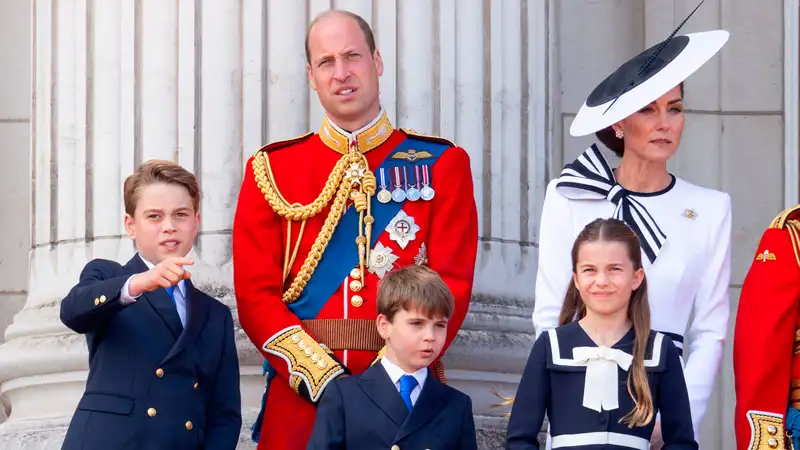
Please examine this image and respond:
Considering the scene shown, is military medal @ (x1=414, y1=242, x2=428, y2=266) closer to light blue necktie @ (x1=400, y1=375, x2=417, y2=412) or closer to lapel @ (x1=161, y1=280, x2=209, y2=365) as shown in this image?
light blue necktie @ (x1=400, y1=375, x2=417, y2=412)

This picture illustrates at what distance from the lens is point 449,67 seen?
703cm

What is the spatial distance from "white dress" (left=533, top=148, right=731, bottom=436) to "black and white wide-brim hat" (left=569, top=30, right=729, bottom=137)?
266mm

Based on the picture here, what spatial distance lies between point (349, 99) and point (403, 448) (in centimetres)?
124

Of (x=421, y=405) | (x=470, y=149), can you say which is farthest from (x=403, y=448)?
(x=470, y=149)

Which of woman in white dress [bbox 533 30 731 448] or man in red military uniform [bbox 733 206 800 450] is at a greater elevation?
woman in white dress [bbox 533 30 731 448]

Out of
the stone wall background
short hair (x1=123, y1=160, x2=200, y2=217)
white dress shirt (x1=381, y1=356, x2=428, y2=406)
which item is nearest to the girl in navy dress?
white dress shirt (x1=381, y1=356, x2=428, y2=406)

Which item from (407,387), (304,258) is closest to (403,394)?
(407,387)

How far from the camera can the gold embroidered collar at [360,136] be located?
6000 millimetres

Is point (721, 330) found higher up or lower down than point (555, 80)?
lower down

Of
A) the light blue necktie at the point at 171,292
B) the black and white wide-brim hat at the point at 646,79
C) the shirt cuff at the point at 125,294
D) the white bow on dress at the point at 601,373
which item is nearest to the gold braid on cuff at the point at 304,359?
the light blue necktie at the point at 171,292

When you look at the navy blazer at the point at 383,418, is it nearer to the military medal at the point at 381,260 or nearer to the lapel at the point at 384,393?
the lapel at the point at 384,393

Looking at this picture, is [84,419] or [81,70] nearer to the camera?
[84,419]

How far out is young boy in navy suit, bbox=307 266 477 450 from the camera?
5.34 metres

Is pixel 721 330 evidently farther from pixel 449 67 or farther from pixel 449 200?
pixel 449 67
